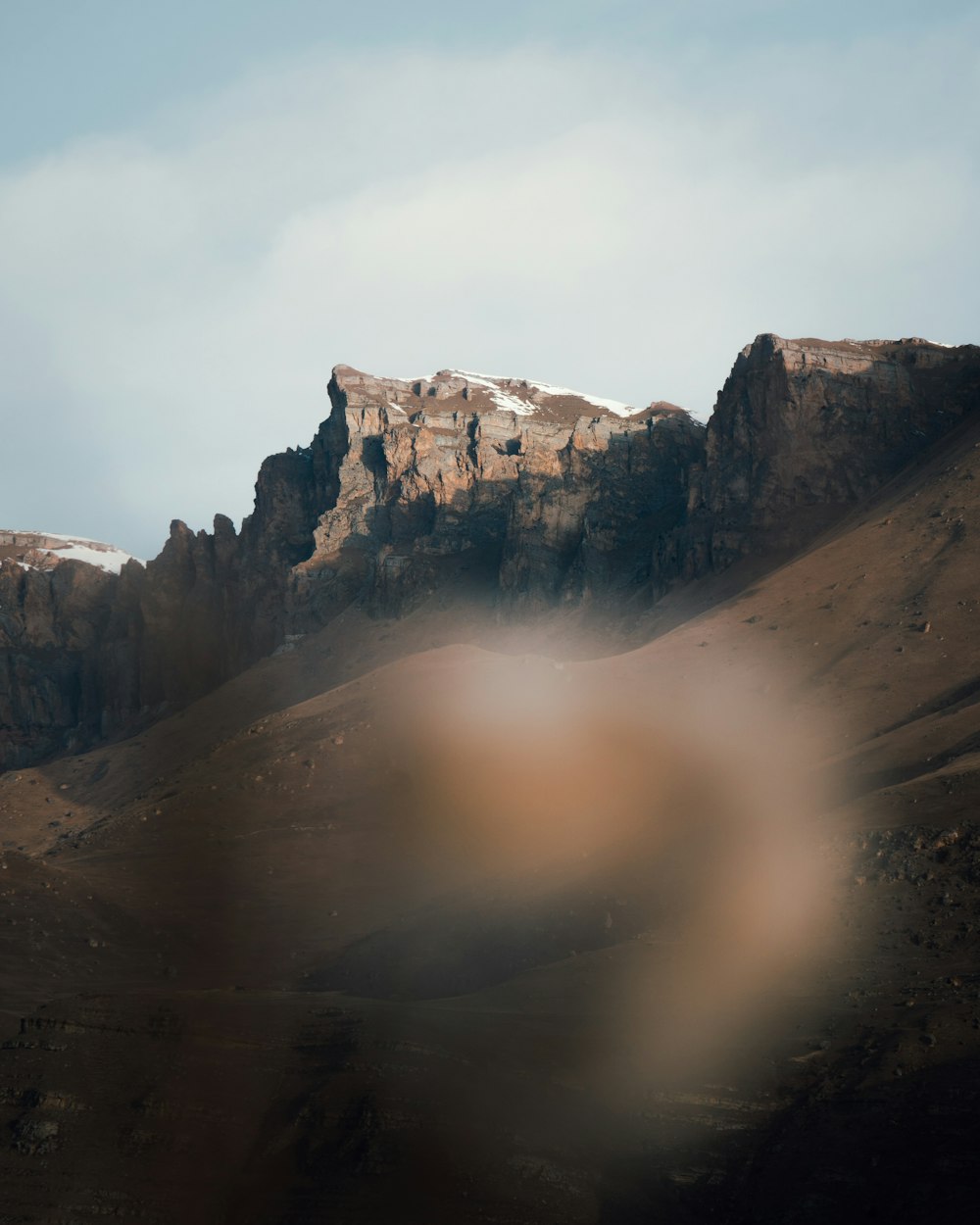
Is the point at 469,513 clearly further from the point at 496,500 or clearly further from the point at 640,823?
the point at 640,823

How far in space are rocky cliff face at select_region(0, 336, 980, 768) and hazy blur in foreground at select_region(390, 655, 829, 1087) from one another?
108 ft

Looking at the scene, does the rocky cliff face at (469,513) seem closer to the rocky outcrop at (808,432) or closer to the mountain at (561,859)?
the rocky outcrop at (808,432)

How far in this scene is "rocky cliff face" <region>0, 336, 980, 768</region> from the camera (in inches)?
4281

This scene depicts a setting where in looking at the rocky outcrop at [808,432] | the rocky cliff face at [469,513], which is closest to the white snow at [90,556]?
the rocky cliff face at [469,513]

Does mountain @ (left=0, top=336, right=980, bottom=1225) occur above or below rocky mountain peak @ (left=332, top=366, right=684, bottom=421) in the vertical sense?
below

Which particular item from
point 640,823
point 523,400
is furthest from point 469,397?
point 640,823

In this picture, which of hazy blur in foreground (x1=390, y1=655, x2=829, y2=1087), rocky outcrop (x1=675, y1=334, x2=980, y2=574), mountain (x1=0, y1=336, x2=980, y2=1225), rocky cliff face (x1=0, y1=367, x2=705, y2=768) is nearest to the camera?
Answer: mountain (x1=0, y1=336, x2=980, y2=1225)

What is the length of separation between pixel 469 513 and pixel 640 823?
76.0 meters

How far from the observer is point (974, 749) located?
51.9 m

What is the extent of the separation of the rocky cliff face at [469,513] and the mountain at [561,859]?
474 mm

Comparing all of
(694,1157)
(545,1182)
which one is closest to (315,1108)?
(545,1182)

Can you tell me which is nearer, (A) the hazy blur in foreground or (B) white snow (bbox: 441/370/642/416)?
(A) the hazy blur in foreground

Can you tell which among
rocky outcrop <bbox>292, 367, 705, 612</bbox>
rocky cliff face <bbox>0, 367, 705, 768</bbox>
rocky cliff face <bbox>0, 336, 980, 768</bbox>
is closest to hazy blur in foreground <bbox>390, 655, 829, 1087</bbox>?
rocky cliff face <bbox>0, 336, 980, 768</bbox>

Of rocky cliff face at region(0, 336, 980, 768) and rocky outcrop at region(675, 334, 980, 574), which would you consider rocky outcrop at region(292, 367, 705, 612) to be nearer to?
rocky cliff face at region(0, 336, 980, 768)
